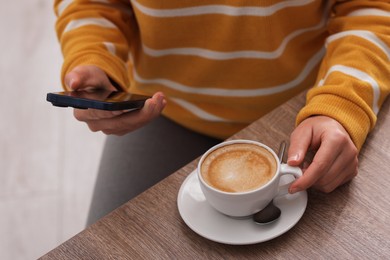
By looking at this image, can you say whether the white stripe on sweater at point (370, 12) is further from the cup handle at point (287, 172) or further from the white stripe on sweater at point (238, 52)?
the cup handle at point (287, 172)

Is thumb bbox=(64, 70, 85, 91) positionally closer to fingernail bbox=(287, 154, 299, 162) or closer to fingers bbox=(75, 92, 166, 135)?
fingers bbox=(75, 92, 166, 135)

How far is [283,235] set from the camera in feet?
1.96

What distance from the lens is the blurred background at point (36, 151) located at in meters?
1.58

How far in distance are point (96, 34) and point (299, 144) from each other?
0.42 meters

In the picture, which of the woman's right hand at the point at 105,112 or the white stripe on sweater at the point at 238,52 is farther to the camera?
the white stripe on sweater at the point at 238,52

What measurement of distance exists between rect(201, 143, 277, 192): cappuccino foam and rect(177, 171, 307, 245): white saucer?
0.13 feet

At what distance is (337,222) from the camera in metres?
0.60

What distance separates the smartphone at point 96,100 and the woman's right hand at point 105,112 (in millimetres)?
18

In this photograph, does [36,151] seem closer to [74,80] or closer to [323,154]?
[74,80]

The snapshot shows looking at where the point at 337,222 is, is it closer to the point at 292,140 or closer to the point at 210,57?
the point at 292,140

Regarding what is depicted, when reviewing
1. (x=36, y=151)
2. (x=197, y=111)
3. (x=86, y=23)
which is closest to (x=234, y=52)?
(x=197, y=111)

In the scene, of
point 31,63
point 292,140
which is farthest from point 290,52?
point 31,63

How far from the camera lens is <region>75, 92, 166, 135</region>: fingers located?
0.72 meters

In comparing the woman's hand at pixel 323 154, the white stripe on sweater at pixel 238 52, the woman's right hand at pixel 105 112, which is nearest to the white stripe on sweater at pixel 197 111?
the white stripe on sweater at pixel 238 52
